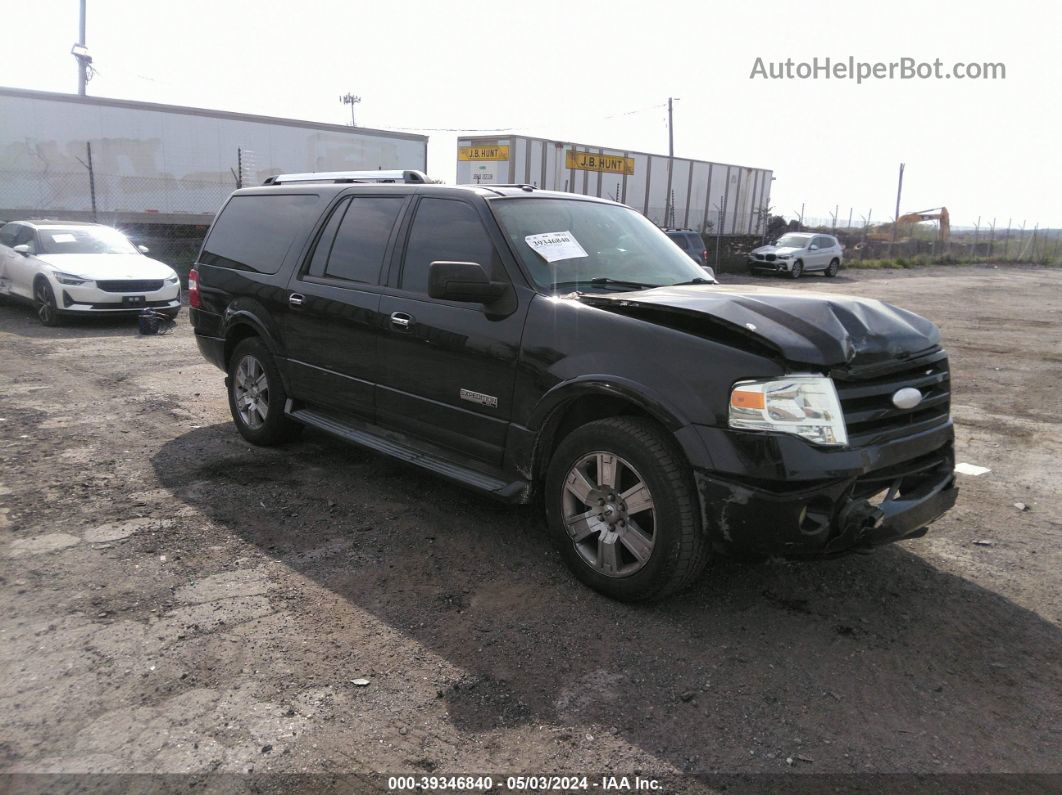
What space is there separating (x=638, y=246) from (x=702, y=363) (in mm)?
1587

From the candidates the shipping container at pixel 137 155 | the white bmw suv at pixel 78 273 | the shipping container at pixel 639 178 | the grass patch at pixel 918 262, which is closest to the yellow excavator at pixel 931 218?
the grass patch at pixel 918 262

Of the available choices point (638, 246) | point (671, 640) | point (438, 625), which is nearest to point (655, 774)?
point (671, 640)

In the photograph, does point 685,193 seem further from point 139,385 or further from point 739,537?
point 739,537

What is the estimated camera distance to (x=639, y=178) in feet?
92.3

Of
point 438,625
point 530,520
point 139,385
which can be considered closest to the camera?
point 438,625

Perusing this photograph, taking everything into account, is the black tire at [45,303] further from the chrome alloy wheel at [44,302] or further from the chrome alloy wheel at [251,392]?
the chrome alloy wheel at [251,392]

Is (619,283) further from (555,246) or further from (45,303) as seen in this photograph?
(45,303)

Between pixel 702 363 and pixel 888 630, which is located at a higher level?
pixel 702 363

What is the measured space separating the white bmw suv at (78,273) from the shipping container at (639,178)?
10.6 meters

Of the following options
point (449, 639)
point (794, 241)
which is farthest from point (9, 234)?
point (794, 241)

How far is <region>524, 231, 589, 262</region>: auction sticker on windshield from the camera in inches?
162

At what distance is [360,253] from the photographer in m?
4.85

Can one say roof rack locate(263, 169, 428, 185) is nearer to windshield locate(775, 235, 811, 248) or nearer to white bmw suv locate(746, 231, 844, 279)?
white bmw suv locate(746, 231, 844, 279)

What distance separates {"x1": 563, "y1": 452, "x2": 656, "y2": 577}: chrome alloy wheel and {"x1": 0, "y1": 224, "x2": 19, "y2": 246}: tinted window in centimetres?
1310
